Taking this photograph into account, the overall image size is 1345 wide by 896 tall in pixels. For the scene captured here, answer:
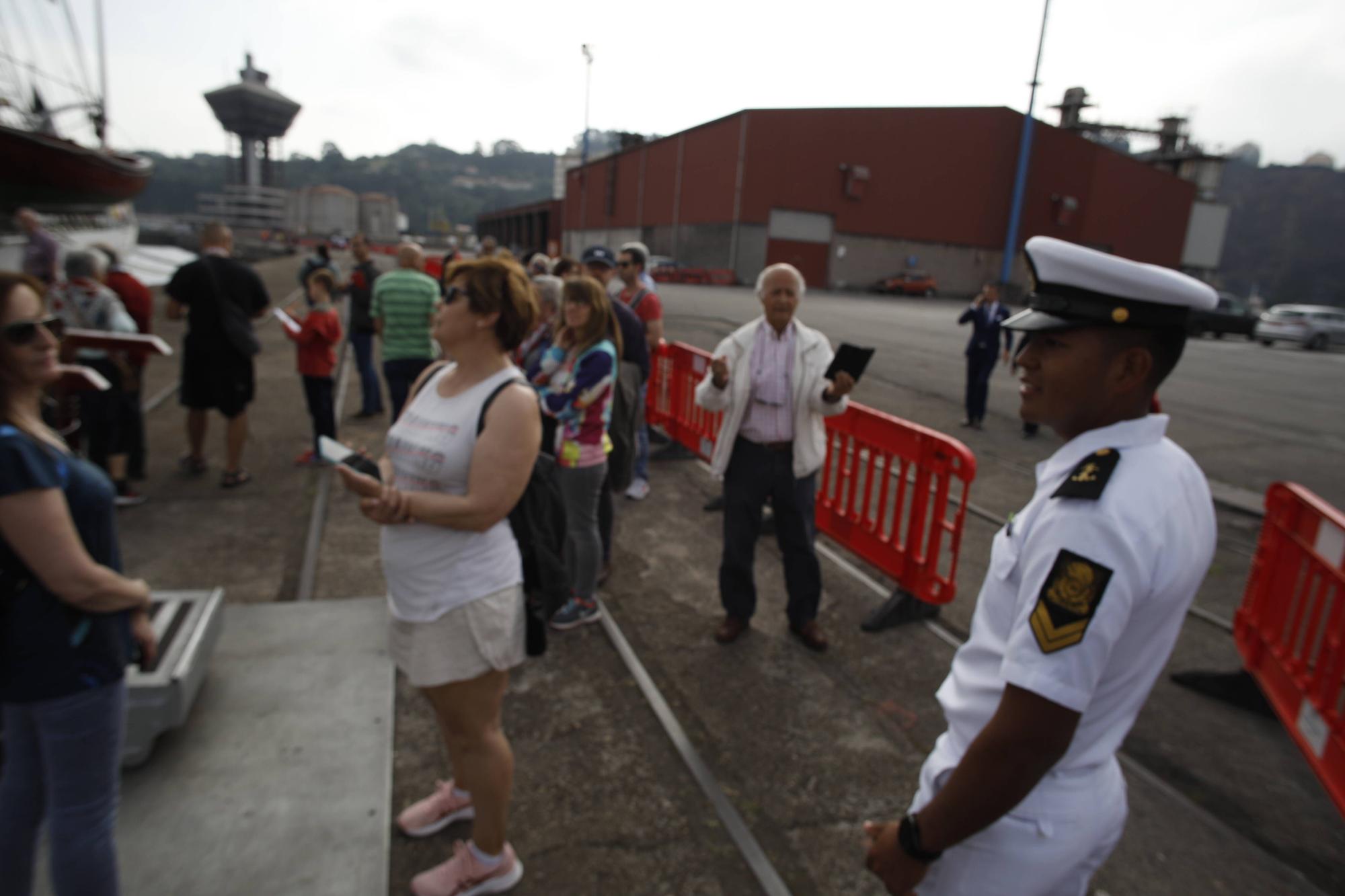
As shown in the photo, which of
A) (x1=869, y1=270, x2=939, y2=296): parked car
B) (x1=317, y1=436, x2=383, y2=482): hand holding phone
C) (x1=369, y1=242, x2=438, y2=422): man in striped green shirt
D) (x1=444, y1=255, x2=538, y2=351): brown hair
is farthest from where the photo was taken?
(x1=869, y1=270, x2=939, y2=296): parked car

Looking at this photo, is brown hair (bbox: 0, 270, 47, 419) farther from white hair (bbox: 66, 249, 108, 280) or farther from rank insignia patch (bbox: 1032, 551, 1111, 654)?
white hair (bbox: 66, 249, 108, 280)

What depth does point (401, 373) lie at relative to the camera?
23.0 ft

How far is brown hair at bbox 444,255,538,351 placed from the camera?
2270mm

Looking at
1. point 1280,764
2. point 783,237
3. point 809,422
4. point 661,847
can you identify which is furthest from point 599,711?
point 783,237

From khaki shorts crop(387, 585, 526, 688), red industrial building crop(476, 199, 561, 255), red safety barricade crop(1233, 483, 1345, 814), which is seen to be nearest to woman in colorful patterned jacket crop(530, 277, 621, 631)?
khaki shorts crop(387, 585, 526, 688)

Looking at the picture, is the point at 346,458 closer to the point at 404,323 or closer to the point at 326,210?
the point at 404,323

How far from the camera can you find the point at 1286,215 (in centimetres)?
9075

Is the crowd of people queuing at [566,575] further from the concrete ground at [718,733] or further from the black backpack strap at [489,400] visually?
the concrete ground at [718,733]

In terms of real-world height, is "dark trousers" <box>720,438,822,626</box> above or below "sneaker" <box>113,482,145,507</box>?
A: above

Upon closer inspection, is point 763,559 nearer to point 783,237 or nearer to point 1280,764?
point 1280,764

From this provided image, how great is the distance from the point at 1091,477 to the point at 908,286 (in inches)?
1718

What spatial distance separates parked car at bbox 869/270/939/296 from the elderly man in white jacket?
40563 mm

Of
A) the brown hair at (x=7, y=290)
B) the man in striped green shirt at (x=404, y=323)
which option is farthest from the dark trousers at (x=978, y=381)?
the brown hair at (x=7, y=290)

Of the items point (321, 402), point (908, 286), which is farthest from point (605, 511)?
point (908, 286)
